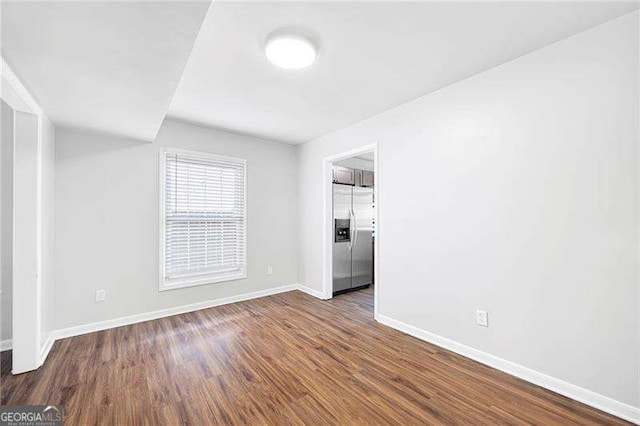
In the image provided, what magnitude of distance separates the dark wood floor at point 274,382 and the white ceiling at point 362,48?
2.52 metres

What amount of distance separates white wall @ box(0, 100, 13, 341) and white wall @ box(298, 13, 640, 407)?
391cm

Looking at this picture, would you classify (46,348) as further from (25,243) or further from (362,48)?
(362,48)

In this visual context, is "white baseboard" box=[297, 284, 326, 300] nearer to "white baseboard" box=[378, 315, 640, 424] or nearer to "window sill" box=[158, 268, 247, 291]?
"window sill" box=[158, 268, 247, 291]

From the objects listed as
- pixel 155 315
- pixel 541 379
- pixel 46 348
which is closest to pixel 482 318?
pixel 541 379

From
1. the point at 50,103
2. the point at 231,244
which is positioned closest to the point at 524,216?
the point at 231,244

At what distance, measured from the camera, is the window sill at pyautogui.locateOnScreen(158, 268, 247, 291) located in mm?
3596

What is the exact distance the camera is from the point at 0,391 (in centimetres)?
202

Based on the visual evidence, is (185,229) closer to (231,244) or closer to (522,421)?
(231,244)

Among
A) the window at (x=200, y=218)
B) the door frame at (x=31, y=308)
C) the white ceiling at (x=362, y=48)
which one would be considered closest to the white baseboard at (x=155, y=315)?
the window at (x=200, y=218)

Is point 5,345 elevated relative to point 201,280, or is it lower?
lower

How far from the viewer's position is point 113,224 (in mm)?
3246

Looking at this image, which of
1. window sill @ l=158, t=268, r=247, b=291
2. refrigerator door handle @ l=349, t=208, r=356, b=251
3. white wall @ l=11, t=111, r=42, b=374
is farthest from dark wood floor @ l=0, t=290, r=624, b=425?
refrigerator door handle @ l=349, t=208, r=356, b=251

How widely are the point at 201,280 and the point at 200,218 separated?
86 cm

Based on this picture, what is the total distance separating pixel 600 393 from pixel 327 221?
3.16 metres
